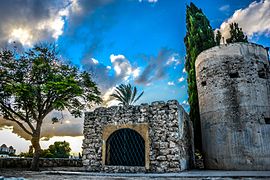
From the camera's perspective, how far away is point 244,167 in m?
11.7

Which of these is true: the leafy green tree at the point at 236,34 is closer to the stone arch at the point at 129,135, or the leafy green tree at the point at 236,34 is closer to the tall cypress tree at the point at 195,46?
the tall cypress tree at the point at 195,46

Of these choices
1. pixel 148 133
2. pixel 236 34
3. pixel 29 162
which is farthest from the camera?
pixel 236 34

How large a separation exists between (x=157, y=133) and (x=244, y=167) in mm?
4882

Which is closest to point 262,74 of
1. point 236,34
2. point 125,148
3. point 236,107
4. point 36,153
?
point 236,107

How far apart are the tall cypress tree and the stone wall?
5646 millimetres

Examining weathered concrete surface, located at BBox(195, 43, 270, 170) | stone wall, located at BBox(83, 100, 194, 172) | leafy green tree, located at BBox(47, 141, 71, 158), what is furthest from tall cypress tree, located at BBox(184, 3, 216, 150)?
leafy green tree, located at BBox(47, 141, 71, 158)

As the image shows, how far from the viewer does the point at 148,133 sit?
36.6ft

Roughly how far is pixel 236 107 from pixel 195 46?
729 centimetres

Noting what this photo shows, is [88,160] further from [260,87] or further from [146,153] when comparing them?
[260,87]

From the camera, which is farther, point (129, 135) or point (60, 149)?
point (60, 149)

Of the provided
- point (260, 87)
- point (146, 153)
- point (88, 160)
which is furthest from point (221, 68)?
point (88, 160)

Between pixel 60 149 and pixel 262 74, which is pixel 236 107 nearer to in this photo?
pixel 262 74

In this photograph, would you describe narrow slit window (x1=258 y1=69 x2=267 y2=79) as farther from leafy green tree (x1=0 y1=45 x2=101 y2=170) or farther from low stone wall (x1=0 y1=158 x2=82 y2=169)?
low stone wall (x1=0 y1=158 x2=82 y2=169)

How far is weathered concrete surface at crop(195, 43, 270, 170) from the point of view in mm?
11820
